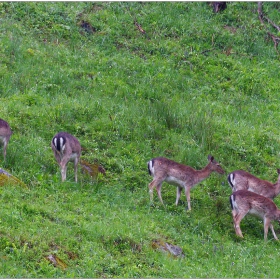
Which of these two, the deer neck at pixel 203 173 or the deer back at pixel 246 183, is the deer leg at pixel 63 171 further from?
the deer back at pixel 246 183

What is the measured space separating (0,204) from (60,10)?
37.0 feet

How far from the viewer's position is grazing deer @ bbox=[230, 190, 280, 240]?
12273mm

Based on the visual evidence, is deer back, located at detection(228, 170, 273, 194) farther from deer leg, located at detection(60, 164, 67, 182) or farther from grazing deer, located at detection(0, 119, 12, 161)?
grazing deer, located at detection(0, 119, 12, 161)

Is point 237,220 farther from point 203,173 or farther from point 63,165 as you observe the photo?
point 63,165

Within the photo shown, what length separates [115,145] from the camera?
14406 millimetres

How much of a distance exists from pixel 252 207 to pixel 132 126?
13.2 ft

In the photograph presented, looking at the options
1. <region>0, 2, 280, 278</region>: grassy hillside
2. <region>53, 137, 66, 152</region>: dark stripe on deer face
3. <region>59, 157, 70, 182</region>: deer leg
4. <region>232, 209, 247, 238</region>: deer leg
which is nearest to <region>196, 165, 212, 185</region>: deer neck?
<region>0, 2, 280, 278</region>: grassy hillside

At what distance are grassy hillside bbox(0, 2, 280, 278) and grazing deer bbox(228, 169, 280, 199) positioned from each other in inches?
19.5

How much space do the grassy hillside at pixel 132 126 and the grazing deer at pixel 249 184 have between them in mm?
495

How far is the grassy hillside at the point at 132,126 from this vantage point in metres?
9.97

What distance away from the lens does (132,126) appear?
15234mm

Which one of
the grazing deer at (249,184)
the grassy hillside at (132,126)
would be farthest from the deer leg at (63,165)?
the grazing deer at (249,184)

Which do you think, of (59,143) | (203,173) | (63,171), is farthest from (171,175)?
(59,143)

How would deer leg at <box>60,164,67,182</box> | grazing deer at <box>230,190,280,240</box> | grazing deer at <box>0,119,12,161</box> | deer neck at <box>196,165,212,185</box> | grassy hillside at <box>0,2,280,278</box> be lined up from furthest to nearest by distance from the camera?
deer neck at <box>196,165,212,185</box>, grazing deer at <box>0,119,12,161</box>, deer leg at <box>60,164,67,182</box>, grazing deer at <box>230,190,280,240</box>, grassy hillside at <box>0,2,280,278</box>
